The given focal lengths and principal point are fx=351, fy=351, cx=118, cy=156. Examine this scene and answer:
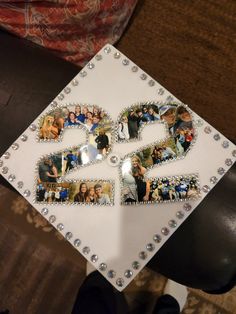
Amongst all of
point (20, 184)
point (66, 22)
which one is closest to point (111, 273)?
point (20, 184)

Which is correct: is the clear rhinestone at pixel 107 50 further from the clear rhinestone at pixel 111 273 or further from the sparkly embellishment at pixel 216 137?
the clear rhinestone at pixel 111 273

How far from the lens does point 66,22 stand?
755 mm

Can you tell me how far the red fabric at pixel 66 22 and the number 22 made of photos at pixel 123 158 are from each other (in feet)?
0.64

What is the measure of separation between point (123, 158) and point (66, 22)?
1.08ft

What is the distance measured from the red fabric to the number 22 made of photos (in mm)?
195

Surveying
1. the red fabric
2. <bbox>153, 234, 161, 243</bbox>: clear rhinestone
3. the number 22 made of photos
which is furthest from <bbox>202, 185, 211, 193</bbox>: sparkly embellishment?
the red fabric

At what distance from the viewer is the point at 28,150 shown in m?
0.69

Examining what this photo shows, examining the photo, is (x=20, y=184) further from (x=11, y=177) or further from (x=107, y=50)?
(x=107, y=50)

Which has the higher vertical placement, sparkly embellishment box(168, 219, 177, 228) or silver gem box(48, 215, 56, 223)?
silver gem box(48, 215, 56, 223)

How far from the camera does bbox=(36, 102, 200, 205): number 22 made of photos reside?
2.08ft

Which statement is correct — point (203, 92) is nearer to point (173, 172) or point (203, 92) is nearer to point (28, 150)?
point (173, 172)

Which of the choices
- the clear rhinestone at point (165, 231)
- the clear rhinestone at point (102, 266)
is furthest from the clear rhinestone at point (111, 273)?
the clear rhinestone at point (165, 231)

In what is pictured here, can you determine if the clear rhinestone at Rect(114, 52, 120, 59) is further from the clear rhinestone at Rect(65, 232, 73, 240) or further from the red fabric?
the clear rhinestone at Rect(65, 232, 73, 240)

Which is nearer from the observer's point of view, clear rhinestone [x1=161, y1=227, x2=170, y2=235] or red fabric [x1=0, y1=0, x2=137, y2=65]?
clear rhinestone [x1=161, y1=227, x2=170, y2=235]
